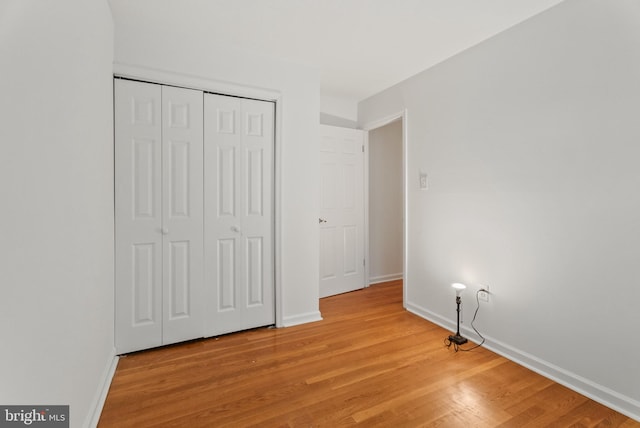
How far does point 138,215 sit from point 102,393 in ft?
3.93

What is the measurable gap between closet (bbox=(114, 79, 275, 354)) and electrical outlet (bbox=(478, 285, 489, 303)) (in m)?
1.85

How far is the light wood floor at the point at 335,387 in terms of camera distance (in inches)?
66.6

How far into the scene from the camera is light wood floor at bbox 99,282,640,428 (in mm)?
1692

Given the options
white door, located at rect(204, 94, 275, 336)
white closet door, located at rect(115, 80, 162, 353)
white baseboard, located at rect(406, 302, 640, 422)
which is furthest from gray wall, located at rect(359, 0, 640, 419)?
white closet door, located at rect(115, 80, 162, 353)

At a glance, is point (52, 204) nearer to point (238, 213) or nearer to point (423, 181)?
point (238, 213)

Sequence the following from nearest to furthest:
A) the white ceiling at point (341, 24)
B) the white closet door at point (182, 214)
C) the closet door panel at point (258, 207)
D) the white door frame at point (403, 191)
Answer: the white ceiling at point (341, 24) → the white closet door at point (182, 214) → the closet door panel at point (258, 207) → the white door frame at point (403, 191)

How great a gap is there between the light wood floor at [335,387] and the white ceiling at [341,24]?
2.54m

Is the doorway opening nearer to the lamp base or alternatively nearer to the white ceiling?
the white ceiling

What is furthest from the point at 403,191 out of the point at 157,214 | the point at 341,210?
the point at 157,214

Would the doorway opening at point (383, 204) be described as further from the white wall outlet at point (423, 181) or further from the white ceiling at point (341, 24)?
the white ceiling at point (341, 24)
